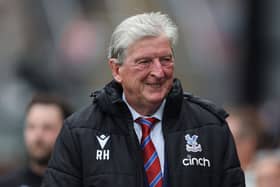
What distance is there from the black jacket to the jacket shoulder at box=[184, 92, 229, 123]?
2 cm

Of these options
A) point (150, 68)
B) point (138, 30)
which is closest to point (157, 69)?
point (150, 68)

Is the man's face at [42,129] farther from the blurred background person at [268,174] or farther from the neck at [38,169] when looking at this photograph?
the blurred background person at [268,174]

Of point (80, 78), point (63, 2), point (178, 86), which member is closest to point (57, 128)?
point (178, 86)

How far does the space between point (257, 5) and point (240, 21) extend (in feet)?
3.56

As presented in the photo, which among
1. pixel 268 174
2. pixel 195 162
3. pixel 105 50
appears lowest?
pixel 268 174

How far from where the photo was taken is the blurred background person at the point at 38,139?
913cm

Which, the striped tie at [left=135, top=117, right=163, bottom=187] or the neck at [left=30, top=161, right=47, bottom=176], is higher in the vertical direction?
the striped tie at [left=135, top=117, right=163, bottom=187]

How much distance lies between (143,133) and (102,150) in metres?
0.27

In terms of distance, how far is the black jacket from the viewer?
682 cm

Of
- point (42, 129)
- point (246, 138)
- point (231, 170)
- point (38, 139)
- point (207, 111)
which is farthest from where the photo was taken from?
point (246, 138)

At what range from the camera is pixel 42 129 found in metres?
9.23

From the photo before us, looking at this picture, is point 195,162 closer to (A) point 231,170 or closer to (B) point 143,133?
(A) point 231,170

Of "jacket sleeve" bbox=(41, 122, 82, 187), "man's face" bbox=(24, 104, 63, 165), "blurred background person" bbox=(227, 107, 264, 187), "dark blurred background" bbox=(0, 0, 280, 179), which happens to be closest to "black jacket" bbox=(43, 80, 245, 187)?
"jacket sleeve" bbox=(41, 122, 82, 187)

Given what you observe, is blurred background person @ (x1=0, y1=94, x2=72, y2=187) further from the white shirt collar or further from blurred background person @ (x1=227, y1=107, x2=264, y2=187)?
the white shirt collar
